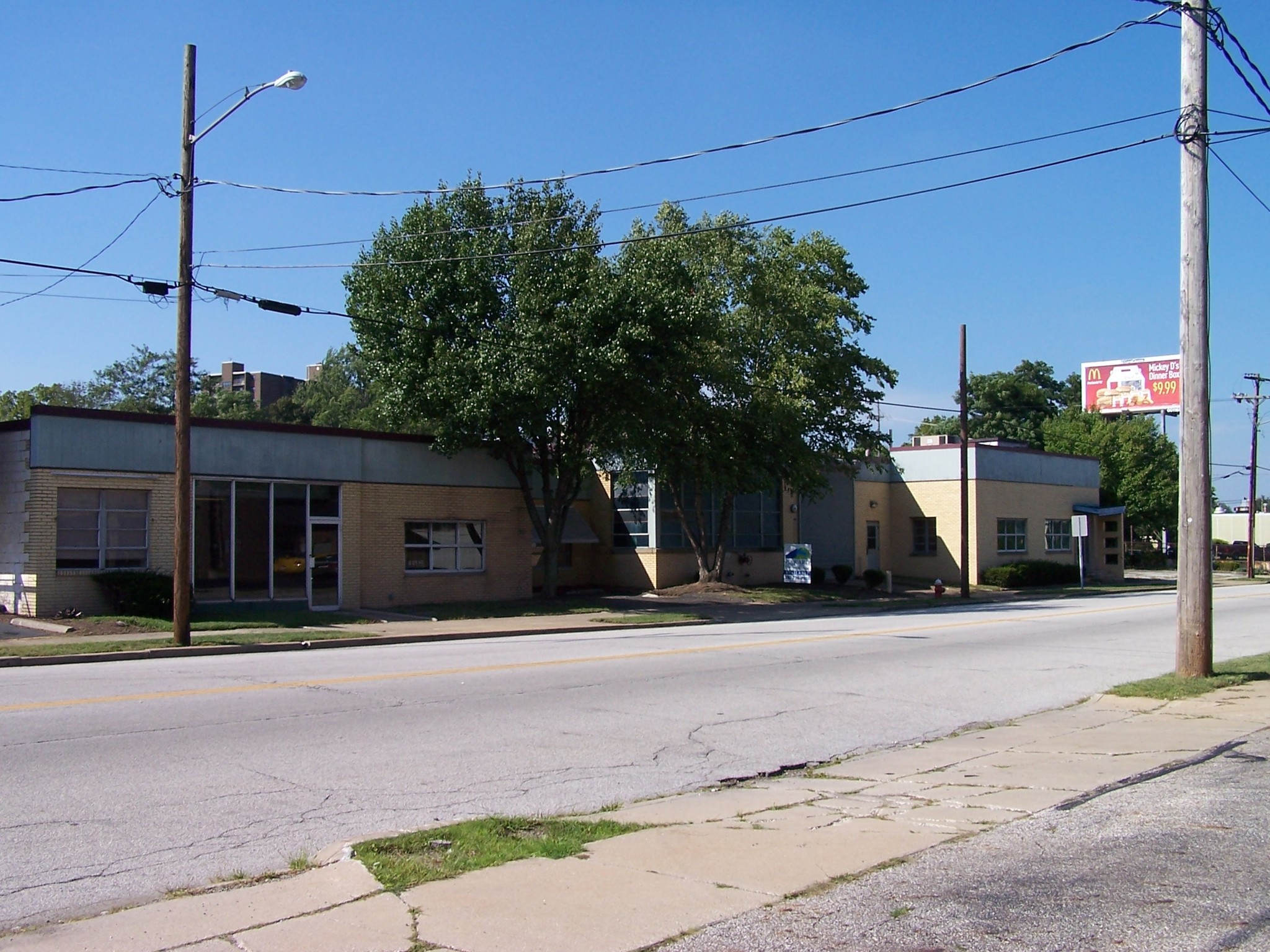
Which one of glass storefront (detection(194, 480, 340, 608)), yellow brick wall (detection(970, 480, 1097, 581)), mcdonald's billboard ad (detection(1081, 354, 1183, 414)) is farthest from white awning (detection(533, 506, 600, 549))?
mcdonald's billboard ad (detection(1081, 354, 1183, 414))

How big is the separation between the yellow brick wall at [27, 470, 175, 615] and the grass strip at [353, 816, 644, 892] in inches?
707

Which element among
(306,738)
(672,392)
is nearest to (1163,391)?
(672,392)

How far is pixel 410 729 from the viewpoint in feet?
34.8

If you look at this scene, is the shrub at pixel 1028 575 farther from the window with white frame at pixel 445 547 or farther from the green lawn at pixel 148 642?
the green lawn at pixel 148 642

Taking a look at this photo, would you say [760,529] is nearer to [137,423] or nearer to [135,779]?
[137,423]

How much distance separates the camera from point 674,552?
125 ft

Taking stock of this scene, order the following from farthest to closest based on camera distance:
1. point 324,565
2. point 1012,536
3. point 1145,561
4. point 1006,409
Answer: point 1006,409 < point 1145,561 < point 1012,536 < point 324,565

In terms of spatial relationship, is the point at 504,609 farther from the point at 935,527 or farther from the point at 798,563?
the point at 935,527

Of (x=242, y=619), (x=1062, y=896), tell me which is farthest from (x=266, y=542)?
(x=1062, y=896)

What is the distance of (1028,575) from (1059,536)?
741 centimetres

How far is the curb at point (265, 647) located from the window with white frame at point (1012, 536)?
2608cm

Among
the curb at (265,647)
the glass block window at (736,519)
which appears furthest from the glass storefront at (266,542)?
the glass block window at (736,519)

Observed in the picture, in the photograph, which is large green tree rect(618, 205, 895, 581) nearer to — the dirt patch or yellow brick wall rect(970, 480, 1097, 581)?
the dirt patch

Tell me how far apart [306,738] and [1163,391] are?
7736cm
